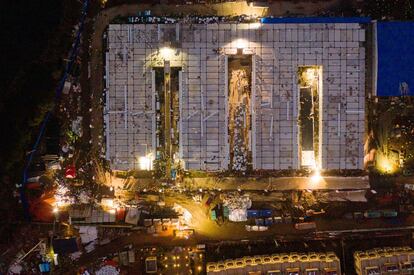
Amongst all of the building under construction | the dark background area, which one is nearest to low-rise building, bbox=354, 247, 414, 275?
the building under construction

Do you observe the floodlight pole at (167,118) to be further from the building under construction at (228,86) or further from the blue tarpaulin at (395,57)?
the blue tarpaulin at (395,57)

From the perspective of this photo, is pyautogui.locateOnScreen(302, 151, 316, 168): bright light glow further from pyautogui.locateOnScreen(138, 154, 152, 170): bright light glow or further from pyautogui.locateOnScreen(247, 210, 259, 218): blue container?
pyautogui.locateOnScreen(138, 154, 152, 170): bright light glow

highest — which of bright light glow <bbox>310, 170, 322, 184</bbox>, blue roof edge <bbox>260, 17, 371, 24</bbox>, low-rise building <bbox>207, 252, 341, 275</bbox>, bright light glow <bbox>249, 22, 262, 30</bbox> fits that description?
blue roof edge <bbox>260, 17, 371, 24</bbox>

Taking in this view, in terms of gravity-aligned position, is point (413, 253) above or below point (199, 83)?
below

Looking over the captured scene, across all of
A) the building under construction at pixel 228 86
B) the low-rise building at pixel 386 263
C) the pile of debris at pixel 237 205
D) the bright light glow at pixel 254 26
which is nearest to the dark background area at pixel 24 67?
the building under construction at pixel 228 86

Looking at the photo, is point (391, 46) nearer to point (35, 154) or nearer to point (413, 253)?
point (413, 253)

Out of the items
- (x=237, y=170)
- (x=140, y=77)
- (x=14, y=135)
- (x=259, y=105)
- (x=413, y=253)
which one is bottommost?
(x=413, y=253)

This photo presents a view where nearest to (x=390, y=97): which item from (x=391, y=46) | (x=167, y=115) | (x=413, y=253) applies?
(x=391, y=46)
